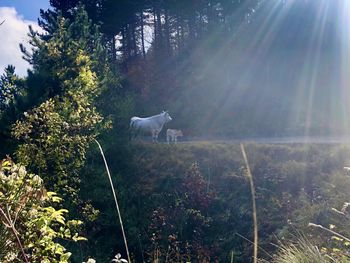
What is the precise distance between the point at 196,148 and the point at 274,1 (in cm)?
2071

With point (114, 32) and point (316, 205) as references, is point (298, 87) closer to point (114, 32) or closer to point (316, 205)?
point (114, 32)

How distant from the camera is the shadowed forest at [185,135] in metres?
6.94

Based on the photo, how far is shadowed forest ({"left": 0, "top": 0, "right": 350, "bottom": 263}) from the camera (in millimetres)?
6941

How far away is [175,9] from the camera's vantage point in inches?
A: 1246

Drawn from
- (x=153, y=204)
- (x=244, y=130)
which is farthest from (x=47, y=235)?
(x=244, y=130)

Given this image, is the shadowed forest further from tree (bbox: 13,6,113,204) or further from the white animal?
the white animal

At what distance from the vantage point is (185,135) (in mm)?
23953

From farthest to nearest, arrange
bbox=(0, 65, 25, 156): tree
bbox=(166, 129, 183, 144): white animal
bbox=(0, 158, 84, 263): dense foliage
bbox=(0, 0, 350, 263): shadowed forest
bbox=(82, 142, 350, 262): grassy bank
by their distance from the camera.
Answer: bbox=(166, 129, 183, 144): white animal → bbox=(82, 142, 350, 262): grassy bank → bbox=(0, 65, 25, 156): tree → bbox=(0, 0, 350, 263): shadowed forest → bbox=(0, 158, 84, 263): dense foliage

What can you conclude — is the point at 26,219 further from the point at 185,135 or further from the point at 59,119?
A: the point at 185,135

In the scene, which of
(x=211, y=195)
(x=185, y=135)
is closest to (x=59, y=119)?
(x=211, y=195)

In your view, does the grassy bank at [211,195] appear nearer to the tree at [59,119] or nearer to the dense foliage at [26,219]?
the tree at [59,119]

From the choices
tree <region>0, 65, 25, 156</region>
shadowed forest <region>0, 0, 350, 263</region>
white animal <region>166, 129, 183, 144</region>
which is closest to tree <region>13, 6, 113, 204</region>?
shadowed forest <region>0, 0, 350, 263</region>

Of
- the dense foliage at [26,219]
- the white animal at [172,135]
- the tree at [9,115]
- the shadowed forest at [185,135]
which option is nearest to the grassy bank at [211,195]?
the shadowed forest at [185,135]

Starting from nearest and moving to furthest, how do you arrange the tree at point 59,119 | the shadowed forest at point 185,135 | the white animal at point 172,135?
the shadowed forest at point 185,135
the tree at point 59,119
the white animal at point 172,135
